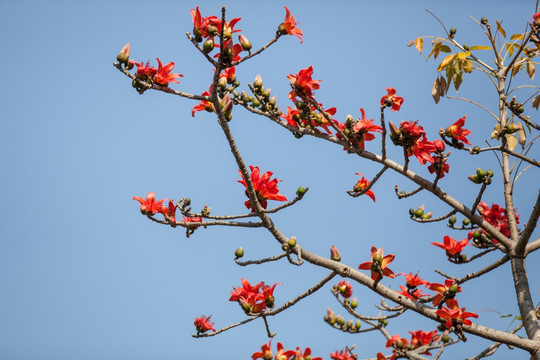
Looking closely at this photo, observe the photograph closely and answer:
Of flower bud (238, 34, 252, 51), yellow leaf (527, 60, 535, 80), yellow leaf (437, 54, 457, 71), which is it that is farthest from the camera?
yellow leaf (527, 60, 535, 80)

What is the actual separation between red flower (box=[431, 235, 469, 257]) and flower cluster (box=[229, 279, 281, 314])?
1167 millimetres

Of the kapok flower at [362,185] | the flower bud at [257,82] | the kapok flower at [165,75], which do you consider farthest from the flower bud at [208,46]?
the kapok flower at [362,185]

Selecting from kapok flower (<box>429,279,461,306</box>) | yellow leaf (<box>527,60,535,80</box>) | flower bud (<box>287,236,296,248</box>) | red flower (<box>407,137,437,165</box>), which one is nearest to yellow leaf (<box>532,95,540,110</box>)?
yellow leaf (<box>527,60,535,80</box>)

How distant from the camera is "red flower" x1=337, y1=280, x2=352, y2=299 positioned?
4.34 meters

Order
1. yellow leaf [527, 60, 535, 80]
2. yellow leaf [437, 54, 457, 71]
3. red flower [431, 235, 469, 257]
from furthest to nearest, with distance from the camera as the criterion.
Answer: yellow leaf [527, 60, 535, 80] < yellow leaf [437, 54, 457, 71] < red flower [431, 235, 469, 257]

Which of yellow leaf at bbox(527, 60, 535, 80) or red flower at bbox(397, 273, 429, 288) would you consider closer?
red flower at bbox(397, 273, 429, 288)

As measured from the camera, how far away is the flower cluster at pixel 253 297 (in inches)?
125

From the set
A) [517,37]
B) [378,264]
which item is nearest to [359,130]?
[378,264]

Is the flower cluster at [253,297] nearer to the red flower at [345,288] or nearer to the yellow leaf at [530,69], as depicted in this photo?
the red flower at [345,288]

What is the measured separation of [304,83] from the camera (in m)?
3.27

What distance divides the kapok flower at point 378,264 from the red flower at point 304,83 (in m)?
1.01

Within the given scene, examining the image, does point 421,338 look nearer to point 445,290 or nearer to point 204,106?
point 445,290

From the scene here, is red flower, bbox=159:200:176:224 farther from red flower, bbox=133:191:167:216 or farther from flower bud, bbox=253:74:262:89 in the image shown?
flower bud, bbox=253:74:262:89

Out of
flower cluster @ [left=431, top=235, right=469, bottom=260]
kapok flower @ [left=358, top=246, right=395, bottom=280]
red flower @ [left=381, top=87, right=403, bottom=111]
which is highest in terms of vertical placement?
red flower @ [left=381, top=87, right=403, bottom=111]
